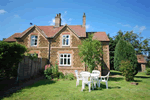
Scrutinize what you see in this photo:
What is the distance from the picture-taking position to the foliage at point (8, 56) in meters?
7.00

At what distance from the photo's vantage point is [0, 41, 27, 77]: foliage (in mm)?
7001

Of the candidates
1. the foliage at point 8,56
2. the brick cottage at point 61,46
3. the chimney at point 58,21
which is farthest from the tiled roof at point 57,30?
the foliage at point 8,56

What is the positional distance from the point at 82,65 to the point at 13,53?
9484 mm

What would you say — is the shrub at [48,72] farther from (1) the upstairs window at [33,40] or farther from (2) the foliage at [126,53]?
(2) the foliage at [126,53]

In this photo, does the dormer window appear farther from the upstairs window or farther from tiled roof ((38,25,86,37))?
the upstairs window

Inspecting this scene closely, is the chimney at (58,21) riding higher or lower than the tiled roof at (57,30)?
higher

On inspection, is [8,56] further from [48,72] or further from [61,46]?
[61,46]

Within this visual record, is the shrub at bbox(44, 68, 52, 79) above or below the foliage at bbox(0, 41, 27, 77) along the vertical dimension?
below

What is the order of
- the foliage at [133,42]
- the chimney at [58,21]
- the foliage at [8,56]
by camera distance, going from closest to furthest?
1. the foliage at [8,56]
2. the chimney at [58,21]
3. the foliage at [133,42]

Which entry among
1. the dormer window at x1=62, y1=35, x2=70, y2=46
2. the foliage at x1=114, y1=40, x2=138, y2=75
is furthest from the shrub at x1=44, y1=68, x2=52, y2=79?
the foliage at x1=114, y1=40, x2=138, y2=75

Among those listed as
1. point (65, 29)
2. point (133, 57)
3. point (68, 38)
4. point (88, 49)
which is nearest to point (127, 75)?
point (133, 57)

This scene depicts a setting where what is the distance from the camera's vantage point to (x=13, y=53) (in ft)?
Answer: 25.7

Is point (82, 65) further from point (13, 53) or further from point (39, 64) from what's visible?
point (13, 53)

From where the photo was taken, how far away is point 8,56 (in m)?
7.36
